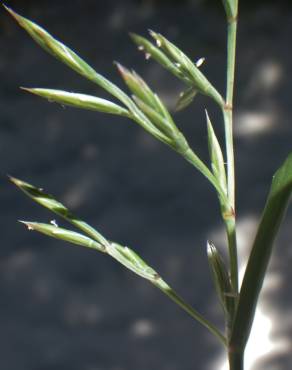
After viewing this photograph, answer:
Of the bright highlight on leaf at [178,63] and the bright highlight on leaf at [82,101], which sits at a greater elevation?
the bright highlight on leaf at [178,63]

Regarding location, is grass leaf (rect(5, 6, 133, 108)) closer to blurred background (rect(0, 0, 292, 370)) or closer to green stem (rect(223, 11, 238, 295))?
green stem (rect(223, 11, 238, 295))

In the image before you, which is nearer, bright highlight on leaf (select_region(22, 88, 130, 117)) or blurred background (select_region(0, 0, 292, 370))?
bright highlight on leaf (select_region(22, 88, 130, 117))

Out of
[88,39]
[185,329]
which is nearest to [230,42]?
[185,329]

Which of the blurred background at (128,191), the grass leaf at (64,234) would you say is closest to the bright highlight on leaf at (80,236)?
the grass leaf at (64,234)

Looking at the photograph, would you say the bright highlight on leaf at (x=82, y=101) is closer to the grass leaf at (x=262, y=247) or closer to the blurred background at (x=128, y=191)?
the grass leaf at (x=262, y=247)

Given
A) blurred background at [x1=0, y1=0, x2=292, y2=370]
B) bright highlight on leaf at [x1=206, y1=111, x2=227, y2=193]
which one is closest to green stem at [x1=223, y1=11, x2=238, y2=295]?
bright highlight on leaf at [x1=206, y1=111, x2=227, y2=193]

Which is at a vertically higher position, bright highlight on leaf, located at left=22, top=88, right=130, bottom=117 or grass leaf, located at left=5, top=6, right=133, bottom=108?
grass leaf, located at left=5, top=6, right=133, bottom=108

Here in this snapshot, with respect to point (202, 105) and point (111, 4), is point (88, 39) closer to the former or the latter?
point (111, 4)

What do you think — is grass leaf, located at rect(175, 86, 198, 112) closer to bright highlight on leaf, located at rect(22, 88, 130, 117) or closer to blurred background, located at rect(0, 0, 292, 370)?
bright highlight on leaf, located at rect(22, 88, 130, 117)

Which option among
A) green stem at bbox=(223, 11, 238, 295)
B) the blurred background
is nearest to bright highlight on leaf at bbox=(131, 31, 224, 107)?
green stem at bbox=(223, 11, 238, 295)

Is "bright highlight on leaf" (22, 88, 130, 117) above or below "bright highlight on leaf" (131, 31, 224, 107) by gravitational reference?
below
